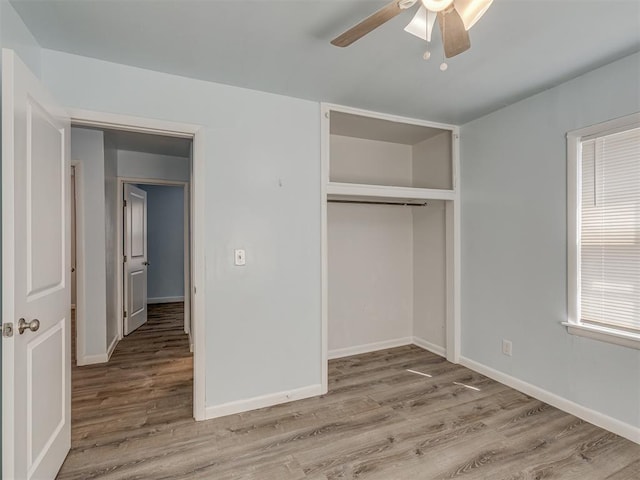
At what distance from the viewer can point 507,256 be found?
2973mm

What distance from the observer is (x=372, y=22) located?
1367 mm

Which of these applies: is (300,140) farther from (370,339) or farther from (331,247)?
(370,339)

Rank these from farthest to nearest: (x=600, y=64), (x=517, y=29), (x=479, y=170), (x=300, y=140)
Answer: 1. (x=479, y=170)
2. (x=300, y=140)
3. (x=600, y=64)
4. (x=517, y=29)

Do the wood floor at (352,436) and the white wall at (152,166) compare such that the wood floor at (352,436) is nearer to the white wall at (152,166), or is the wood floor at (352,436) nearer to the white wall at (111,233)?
the white wall at (111,233)

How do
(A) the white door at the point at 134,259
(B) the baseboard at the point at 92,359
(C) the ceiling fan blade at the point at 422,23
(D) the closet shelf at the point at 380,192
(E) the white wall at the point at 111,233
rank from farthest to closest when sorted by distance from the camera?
(A) the white door at the point at 134,259 → (E) the white wall at the point at 111,233 → (B) the baseboard at the point at 92,359 → (D) the closet shelf at the point at 380,192 → (C) the ceiling fan blade at the point at 422,23

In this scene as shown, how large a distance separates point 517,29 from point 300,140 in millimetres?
1599

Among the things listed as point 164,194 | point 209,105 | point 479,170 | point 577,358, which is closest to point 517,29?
point 479,170

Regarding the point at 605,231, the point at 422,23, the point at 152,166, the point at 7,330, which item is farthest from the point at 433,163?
the point at 7,330

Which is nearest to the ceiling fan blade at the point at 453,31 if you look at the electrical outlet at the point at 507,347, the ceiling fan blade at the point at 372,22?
the ceiling fan blade at the point at 372,22

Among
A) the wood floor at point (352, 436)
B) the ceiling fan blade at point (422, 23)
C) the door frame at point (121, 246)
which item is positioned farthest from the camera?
the door frame at point (121, 246)

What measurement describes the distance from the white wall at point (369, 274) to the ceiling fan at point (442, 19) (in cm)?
230

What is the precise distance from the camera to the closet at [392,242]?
3.55 m

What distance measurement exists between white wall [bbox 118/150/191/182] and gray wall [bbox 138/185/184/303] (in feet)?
7.42

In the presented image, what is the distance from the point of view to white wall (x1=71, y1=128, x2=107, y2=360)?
356 cm
